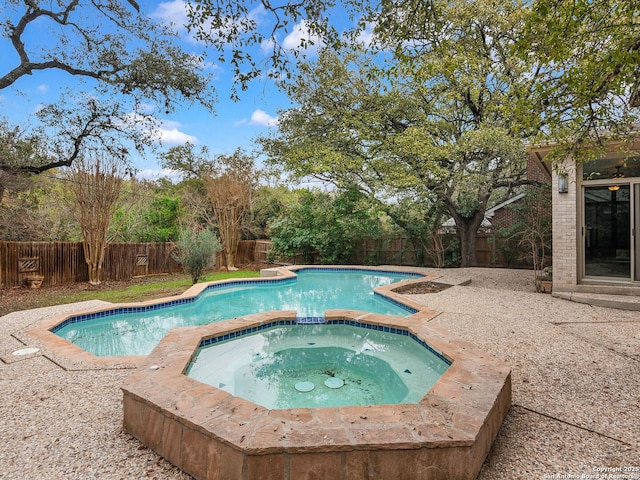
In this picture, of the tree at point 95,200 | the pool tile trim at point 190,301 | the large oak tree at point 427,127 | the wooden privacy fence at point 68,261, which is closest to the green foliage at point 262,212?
the large oak tree at point 427,127

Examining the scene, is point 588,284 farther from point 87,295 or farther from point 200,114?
point 87,295

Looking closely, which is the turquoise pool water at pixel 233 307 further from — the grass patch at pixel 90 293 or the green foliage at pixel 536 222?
the green foliage at pixel 536 222

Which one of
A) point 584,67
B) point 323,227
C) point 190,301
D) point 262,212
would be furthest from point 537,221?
point 262,212

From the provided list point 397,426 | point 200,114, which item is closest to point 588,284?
point 397,426

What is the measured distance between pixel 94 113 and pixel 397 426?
33.9 ft

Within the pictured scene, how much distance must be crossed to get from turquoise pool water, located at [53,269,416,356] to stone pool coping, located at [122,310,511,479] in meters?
2.79

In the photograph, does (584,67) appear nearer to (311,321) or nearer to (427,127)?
(311,321)

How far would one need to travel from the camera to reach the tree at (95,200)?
9.92m

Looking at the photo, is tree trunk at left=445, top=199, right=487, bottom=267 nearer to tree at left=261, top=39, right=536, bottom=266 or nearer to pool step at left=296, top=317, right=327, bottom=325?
tree at left=261, top=39, right=536, bottom=266

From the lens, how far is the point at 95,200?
1020 cm

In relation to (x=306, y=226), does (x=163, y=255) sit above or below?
below

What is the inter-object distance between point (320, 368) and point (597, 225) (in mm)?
6869

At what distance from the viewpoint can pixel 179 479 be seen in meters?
2.08

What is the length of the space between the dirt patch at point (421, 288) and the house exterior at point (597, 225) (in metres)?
2.48
